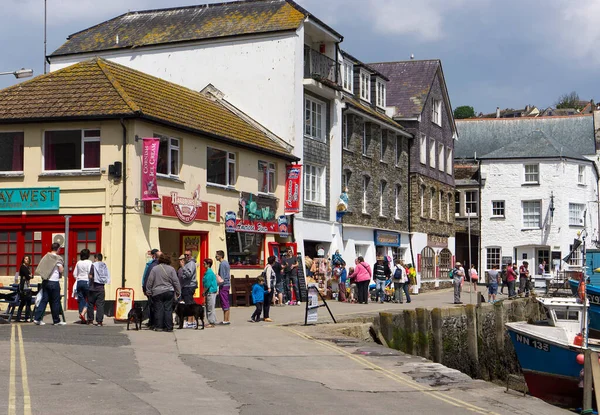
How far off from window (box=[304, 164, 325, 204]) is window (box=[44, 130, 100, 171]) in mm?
11523

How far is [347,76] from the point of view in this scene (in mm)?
41906

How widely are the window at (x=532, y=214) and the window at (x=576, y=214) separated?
2128mm

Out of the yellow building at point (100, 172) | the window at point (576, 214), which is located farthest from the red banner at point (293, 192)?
the window at point (576, 214)

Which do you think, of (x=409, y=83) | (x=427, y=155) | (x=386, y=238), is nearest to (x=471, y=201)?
(x=427, y=155)

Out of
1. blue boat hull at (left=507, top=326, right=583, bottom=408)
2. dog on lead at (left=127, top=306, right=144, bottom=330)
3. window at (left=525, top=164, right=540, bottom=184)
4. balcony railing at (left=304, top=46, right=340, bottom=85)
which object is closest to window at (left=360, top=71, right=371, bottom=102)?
balcony railing at (left=304, top=46, right=340, bottom=85)

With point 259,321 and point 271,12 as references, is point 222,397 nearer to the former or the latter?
point 259,321

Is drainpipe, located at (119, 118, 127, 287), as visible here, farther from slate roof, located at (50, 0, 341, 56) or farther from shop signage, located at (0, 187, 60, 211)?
slate roof, located at (50, 0, 341, 56)

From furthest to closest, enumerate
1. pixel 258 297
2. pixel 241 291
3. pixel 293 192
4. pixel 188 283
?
1. pixel 293 192
2. pixel 241 291
3. pixel 258 297
4. pixel 188 283

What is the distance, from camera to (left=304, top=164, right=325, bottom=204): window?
117 feet

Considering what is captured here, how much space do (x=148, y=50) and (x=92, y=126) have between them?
1117cm

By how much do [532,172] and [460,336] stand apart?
3375 cm

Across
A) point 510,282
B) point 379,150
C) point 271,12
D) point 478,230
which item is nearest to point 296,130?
point 271,12

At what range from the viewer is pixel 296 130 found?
34.1 metres

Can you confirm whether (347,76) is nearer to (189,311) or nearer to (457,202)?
(457,202)
